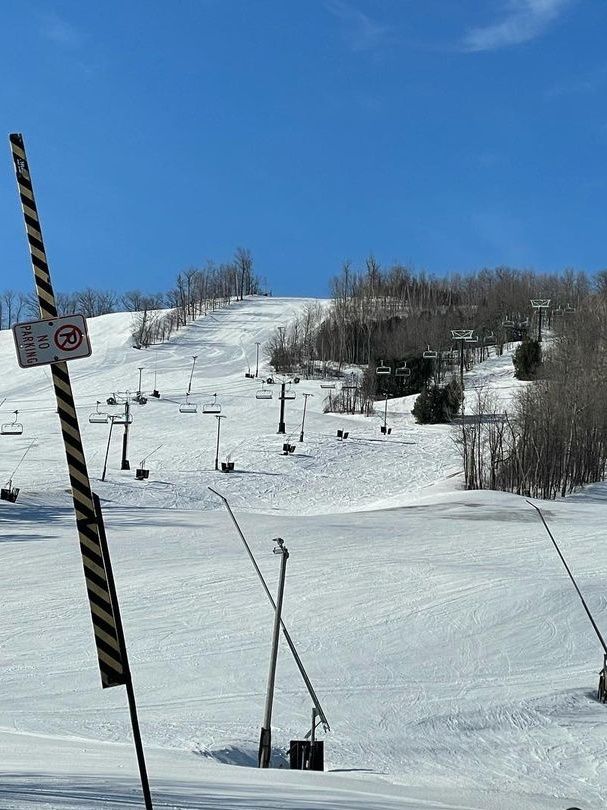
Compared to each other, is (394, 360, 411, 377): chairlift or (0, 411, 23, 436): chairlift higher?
(394, 360, 411, 377): chairlift

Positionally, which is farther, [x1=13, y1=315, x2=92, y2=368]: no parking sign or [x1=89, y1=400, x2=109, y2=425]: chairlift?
[x1=89, y1=400, x2=109, y2=425]: chairlift

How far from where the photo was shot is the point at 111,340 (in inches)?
4870

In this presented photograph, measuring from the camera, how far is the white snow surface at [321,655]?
991 cm

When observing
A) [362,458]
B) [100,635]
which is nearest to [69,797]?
[100,635]

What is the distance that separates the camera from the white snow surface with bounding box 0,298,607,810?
9.91 metres

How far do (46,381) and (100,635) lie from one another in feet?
296

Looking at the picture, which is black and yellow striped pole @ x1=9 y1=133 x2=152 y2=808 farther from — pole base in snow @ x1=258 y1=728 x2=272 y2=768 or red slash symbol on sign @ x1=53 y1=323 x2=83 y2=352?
pole base in snow @ x1=258 y1=728 x2=272 y2=768

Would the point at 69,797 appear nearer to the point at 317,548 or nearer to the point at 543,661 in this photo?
the point at 543,661

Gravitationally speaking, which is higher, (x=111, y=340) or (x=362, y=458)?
(x=111, y=340)

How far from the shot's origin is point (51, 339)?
6.15 m

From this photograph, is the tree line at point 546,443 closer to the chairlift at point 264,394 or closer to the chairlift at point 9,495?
the chairlift at point 264,394

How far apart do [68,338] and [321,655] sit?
13.2 m

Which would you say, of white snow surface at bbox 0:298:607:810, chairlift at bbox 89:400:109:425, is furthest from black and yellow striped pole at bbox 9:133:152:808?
chairlift at bbox 89:400:109:425

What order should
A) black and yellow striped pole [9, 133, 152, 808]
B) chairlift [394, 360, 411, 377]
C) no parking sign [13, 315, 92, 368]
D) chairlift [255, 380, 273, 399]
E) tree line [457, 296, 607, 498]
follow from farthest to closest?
chairlift [394, 360, 411, 377] → chairlift [255, 380, 273, 399] → tree line [457, 296, 607, 498] → black and yellow striped pole [9, 133, 152, 808] → no parking sign [13, 315, 92, 368]
